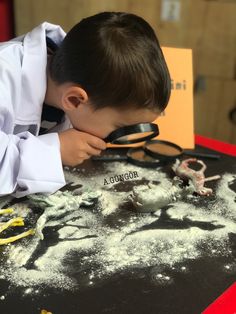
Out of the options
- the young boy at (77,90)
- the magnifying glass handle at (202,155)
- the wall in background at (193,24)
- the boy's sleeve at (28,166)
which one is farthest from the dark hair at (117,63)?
the wall in background at (193,24)

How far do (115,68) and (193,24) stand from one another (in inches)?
40.7

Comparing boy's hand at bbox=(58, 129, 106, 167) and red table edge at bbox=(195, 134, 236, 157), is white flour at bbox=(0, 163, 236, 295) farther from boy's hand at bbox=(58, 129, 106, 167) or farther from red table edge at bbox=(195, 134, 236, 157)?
red table edge at bbox=(195, 134, 236, 157)

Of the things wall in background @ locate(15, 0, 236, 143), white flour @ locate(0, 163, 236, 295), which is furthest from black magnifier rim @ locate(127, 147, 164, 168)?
wall in background @ locate(15, 0, 236, 143)

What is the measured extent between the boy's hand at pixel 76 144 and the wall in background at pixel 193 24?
3.13ft

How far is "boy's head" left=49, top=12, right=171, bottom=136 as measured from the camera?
610mm

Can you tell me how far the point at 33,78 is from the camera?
0.71 meters

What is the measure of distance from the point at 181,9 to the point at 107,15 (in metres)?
0.95

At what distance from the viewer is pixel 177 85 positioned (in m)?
0.91

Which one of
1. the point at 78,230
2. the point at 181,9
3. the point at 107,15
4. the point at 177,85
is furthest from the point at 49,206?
the point at 181,9

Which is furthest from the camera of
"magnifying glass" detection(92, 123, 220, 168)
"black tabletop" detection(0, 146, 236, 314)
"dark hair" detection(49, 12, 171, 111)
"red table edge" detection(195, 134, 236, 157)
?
"red table edge" detection(195, 134, 236, 157)

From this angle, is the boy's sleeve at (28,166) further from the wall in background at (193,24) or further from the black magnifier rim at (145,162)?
the wall in background at (193,24)

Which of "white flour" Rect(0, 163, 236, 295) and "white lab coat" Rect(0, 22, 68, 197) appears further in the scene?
"white lab coat" Rect(0, 22, 68, 197)

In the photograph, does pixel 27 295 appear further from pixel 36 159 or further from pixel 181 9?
pixel 181 9

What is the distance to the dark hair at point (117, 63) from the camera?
61 cm
